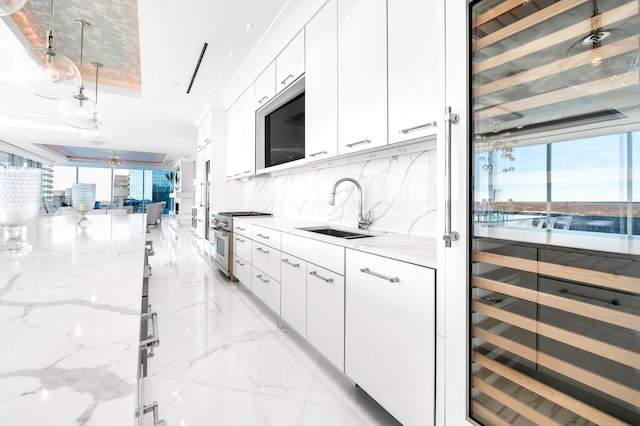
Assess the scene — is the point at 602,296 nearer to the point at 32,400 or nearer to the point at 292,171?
the point at 32,400

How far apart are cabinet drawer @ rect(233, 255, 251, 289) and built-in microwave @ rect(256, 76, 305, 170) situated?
1130mm

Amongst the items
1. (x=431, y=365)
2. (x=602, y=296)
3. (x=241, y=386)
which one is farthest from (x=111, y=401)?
(x=241, y=386)

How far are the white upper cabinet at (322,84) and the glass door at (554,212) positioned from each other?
4.28 feet

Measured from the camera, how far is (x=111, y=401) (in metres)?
0.31

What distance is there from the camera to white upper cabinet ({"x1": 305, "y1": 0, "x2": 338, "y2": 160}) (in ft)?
7.39

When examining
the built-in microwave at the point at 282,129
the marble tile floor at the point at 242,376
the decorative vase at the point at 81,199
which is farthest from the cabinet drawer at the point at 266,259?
the decorative vase at the point at 81,199

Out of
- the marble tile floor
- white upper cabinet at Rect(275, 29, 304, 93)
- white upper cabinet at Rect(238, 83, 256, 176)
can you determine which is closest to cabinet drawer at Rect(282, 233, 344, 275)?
the marble tile floor

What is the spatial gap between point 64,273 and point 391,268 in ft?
3.75

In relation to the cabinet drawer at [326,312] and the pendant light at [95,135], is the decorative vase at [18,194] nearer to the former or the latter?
the cabinet drawer at [326,312]

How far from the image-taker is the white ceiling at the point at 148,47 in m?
2.81

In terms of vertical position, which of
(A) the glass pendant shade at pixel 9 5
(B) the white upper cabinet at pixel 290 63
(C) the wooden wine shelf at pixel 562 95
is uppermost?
(B) the white upper cabinet at pixel 290 63

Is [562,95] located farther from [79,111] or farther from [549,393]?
[79,111]

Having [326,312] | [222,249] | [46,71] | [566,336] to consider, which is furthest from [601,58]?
[222,249]

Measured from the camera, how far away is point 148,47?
3406 mm
